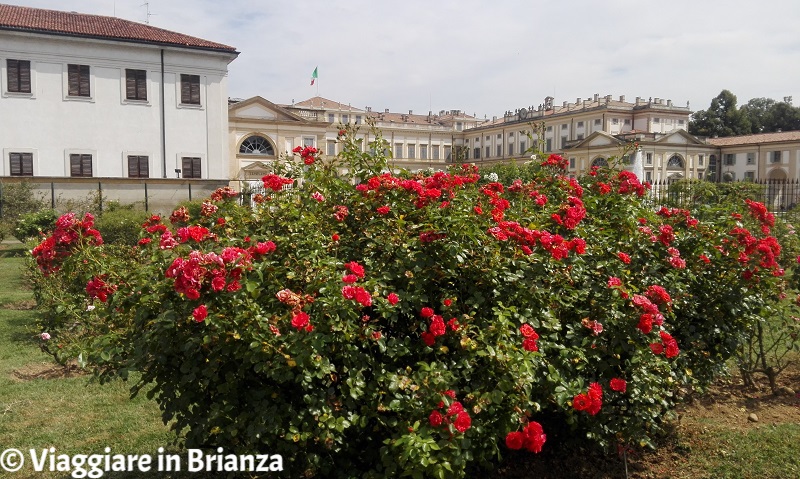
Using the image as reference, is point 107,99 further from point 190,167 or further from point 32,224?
point 32,224

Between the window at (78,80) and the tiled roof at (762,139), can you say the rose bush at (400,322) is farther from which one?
the tiled roof at (762,139)

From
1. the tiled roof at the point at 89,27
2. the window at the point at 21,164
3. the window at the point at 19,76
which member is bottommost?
the window at the point at 21,164

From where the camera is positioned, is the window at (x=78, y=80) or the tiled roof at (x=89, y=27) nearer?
the tiled roof at (x=89, y=27)

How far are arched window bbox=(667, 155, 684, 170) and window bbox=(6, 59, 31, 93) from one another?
149 ft

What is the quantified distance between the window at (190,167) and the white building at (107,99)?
0.15 feet

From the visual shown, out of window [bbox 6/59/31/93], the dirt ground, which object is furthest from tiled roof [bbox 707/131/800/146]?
the dirt ground

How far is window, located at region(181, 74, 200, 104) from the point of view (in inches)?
1153

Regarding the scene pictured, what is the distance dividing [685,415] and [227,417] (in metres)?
3.62

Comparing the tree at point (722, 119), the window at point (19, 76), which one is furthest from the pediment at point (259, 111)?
the tree at point (722, 119)

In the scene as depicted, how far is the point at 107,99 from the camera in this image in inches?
1099

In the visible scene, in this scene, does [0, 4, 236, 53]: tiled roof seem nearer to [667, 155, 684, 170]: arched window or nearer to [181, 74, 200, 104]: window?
[181, 74, 200, 104]: window

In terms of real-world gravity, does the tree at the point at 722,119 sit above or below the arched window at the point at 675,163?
above

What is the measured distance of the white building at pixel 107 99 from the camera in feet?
86.6

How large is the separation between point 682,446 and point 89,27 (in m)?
30.9
